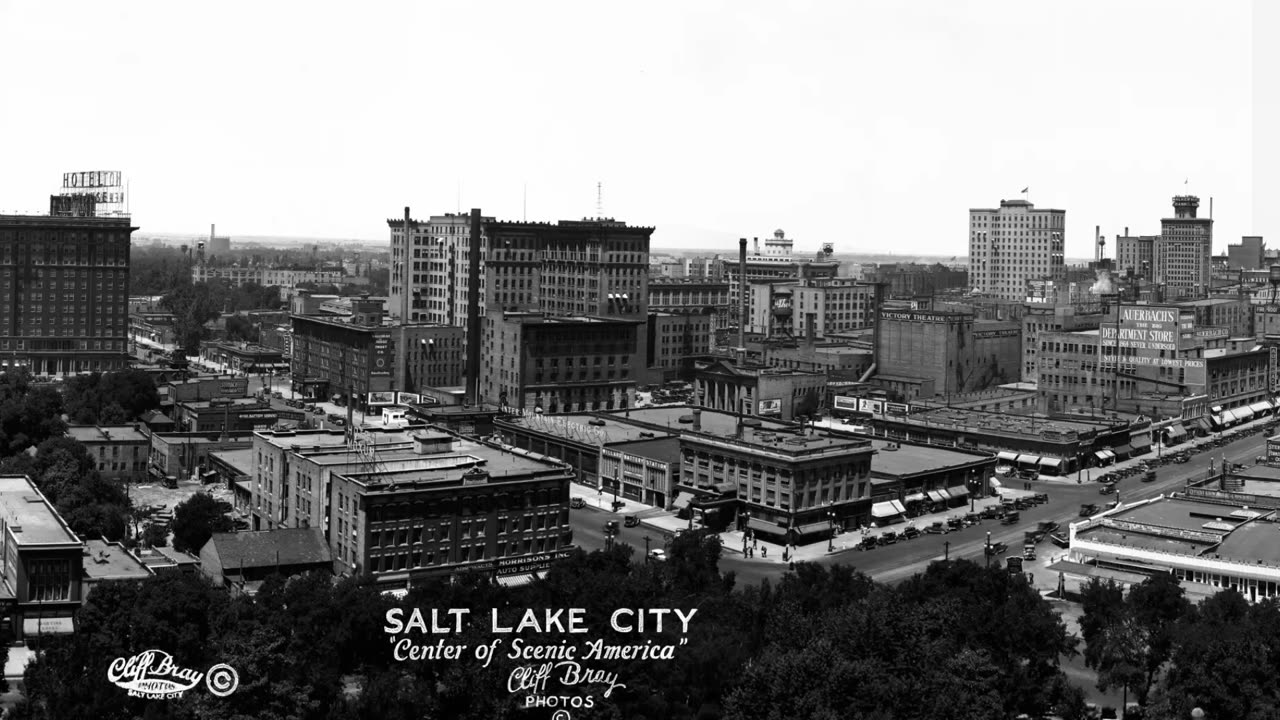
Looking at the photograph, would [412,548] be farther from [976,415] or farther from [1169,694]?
[976,415]

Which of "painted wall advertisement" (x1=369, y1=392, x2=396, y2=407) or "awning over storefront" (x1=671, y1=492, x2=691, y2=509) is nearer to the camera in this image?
"awning over storefront" (x1=671, y1=492, x2=691, y2=509)

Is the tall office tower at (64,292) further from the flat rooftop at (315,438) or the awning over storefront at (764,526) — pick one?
the awning over storefront at (764,526)

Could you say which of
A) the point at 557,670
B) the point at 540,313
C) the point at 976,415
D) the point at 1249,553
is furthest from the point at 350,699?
the point at 540,313

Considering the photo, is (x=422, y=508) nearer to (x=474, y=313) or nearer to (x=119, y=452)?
(x=119, y=452)

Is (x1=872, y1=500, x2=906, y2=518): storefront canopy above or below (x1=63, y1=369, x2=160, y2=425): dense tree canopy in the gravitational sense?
below

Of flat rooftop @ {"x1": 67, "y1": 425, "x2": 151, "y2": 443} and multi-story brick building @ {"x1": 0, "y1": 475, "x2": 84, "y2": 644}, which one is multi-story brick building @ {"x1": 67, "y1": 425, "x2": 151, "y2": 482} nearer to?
flat rooftop @ {"x1": 67, "y1": 425, "x2": 151, "y2": 443}

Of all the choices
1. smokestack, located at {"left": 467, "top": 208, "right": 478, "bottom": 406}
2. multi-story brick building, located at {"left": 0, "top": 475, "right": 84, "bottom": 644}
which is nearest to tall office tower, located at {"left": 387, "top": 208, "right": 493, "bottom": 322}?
smokestack, located at {"left": 467, "top": 208, "right": 478, "bottom": 406}
